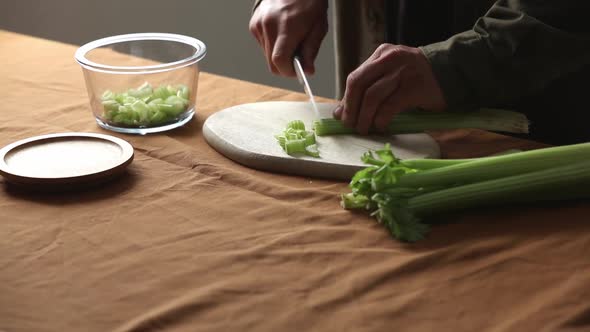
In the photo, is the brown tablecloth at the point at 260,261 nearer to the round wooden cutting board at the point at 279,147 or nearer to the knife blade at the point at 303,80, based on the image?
the round wooden cutting board at the point at 279,147

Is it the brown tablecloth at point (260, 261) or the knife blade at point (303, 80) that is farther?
the knife blade at point (303, 80)

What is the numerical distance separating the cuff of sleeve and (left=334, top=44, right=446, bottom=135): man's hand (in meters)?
0.01

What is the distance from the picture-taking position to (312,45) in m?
1.85

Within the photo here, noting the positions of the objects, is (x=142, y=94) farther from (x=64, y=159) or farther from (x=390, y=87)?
(x=390, y=87)

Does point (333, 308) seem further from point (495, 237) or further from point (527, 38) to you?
point (527, 38)

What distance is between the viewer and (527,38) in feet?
4.95

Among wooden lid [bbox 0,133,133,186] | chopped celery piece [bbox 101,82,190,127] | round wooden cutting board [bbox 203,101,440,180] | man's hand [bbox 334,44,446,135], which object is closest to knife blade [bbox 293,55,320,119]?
round wooden cutting board [bbox 203,101,440,180]

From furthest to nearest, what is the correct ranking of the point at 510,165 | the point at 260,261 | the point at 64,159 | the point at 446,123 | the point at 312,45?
1. the point at 312,45
2. the point at 446,123
3. the point at 64,159
4. the point at 510,165
5. the point at 260,261

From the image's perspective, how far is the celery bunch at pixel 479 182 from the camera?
4.12ft

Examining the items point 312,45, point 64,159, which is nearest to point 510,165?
point 312,45

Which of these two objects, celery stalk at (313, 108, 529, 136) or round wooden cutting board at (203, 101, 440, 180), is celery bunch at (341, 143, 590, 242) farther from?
celery stalk at (313, 108, 529, 136)

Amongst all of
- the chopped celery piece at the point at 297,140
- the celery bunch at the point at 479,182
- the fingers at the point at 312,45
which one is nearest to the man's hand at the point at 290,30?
the fingers at the point at 312,45

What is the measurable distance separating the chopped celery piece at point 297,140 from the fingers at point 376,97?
0.36 ft

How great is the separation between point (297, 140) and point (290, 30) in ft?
1.30
